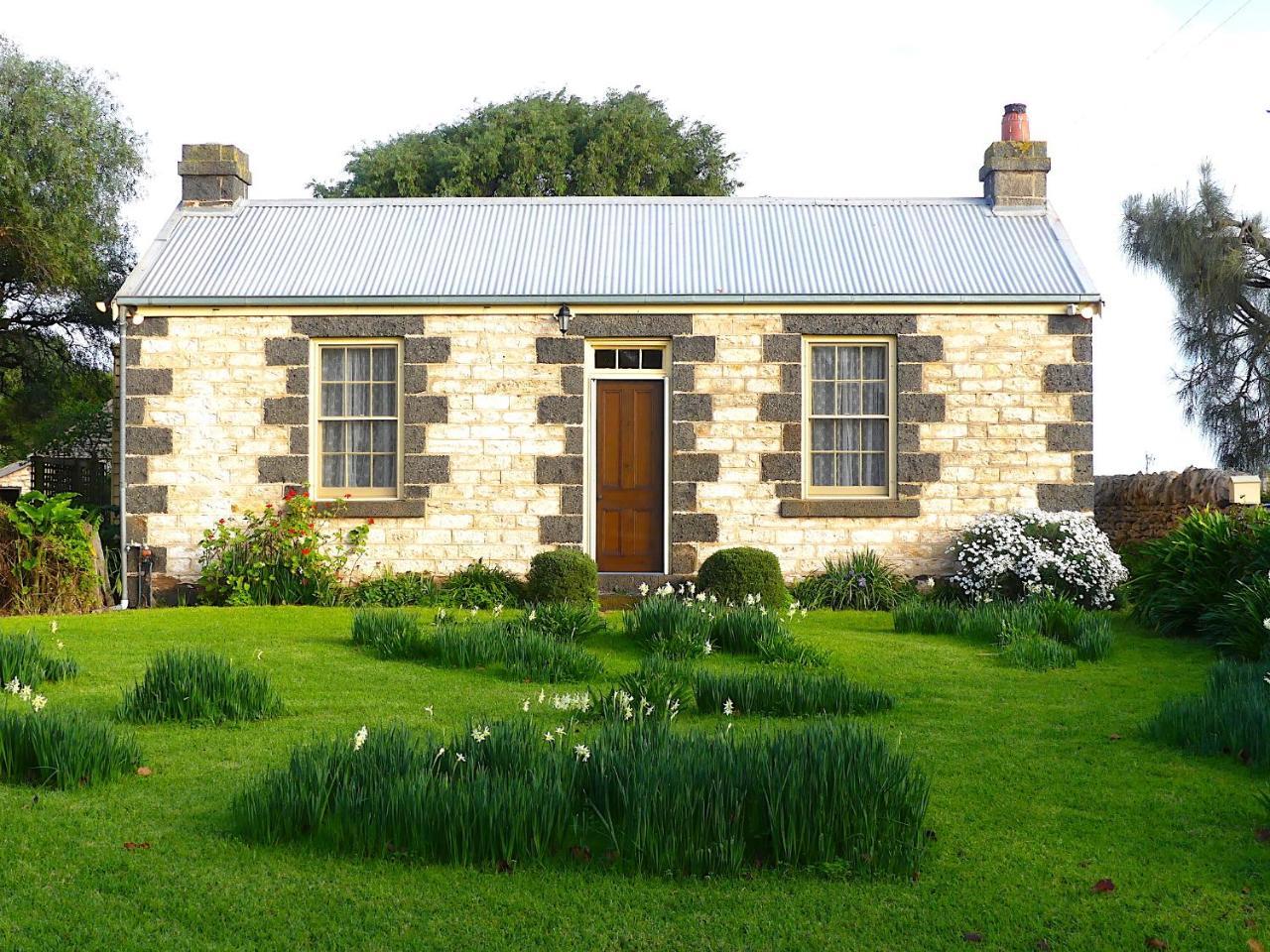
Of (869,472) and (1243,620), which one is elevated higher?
(869,472)

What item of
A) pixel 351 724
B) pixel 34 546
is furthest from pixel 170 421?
pixel 351 724

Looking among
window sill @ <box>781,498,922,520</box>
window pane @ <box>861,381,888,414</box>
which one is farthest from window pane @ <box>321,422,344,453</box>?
window pane @ <box>861,381,888,414</box>

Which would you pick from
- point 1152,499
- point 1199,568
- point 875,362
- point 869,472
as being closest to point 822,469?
point 869,472

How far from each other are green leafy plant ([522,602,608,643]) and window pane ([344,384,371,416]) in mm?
4739

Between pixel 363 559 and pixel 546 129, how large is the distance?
17.2 m

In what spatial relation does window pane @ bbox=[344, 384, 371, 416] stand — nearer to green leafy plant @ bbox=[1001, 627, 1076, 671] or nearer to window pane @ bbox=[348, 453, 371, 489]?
window pane @ bbox=[348, 453, 371, 489]

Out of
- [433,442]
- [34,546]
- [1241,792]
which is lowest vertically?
[1241,792]

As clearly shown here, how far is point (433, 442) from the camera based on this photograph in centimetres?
1383

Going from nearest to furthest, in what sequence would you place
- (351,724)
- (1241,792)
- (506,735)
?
(506,735) → (1241,792) → (351,724)

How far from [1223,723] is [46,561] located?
443 inches

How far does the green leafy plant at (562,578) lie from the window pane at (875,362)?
3875 mm

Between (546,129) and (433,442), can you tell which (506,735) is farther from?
(546,129)

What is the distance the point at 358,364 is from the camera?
14.1 m

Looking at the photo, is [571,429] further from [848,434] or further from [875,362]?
[875,362]
